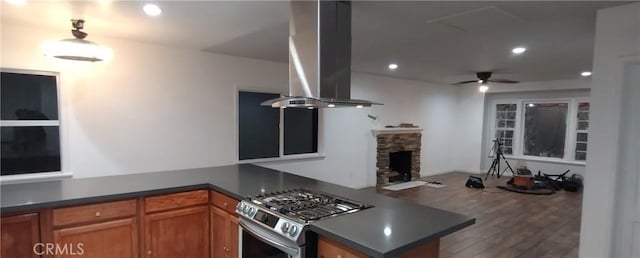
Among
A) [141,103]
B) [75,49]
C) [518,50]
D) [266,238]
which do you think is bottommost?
[266,238]

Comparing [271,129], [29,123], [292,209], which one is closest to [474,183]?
[271,129]

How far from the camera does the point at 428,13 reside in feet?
8.33

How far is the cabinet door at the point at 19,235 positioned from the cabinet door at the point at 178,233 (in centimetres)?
68

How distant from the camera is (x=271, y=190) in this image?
2.66m

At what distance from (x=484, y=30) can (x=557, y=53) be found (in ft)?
5.61

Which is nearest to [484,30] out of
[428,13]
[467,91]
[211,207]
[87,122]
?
[428,13]

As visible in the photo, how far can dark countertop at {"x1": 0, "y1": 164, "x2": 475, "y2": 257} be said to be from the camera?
5.50ft

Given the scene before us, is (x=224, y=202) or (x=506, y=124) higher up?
(x=506, y=124)

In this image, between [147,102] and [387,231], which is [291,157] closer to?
[147,102]

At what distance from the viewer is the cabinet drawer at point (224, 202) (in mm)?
2613

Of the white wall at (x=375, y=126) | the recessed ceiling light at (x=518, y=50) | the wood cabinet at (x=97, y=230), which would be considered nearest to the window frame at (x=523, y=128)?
the white wall at (x=375, y=126)

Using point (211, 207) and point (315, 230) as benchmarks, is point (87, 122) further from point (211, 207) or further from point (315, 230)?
point (315, 230)

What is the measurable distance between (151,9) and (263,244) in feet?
6.20

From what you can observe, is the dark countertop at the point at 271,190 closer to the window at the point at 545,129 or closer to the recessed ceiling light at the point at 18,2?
the recessed ceiling light at the point at 18,2
